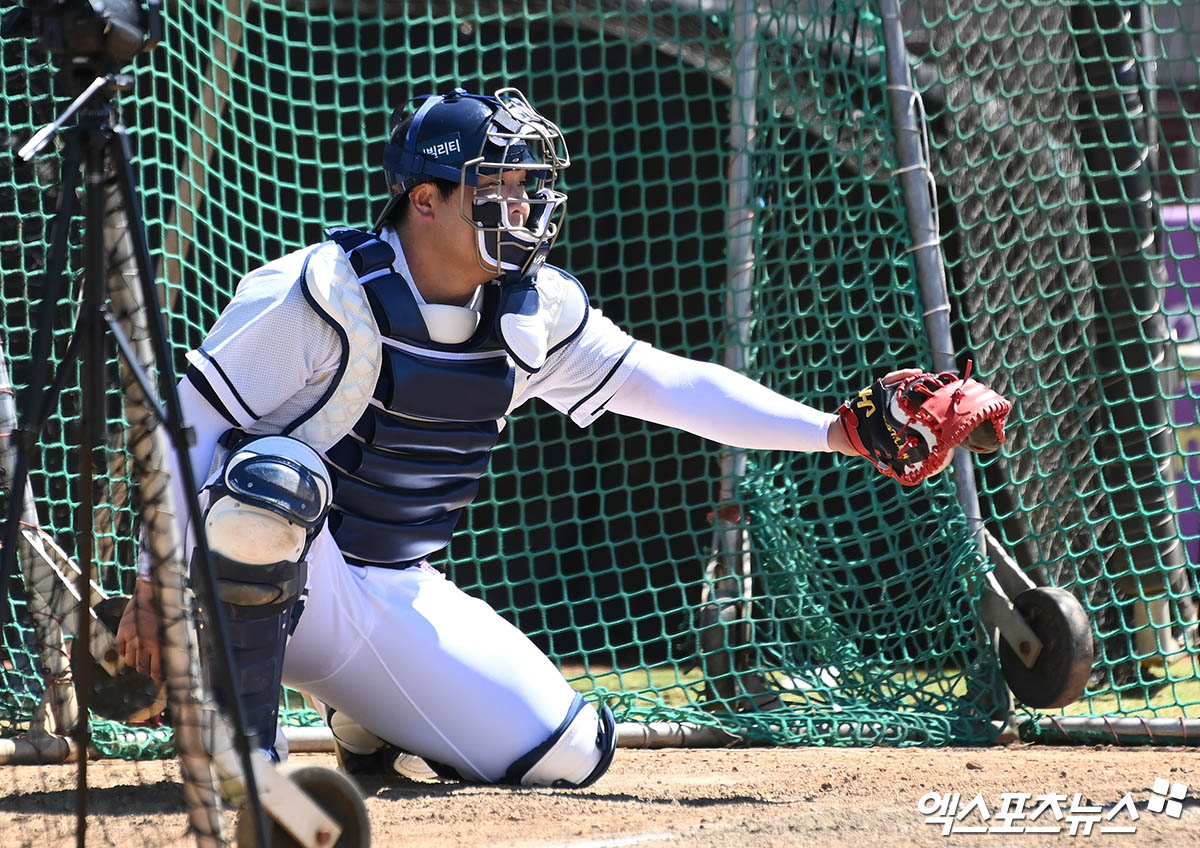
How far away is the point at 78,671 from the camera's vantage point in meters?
2.26

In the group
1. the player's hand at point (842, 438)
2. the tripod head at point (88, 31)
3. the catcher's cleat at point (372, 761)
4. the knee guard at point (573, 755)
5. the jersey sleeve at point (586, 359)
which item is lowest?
the catcher's cleat at point (372, 761)

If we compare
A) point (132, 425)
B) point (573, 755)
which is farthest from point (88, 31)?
point (573, 755)

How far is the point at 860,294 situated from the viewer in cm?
617

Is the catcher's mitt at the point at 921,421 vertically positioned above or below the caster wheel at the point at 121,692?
above

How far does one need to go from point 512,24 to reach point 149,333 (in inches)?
170

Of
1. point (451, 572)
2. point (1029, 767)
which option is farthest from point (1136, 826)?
point (451, 572)

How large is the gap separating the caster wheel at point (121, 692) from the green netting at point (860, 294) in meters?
0.82

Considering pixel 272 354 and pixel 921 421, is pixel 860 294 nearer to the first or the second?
pixel 921 421

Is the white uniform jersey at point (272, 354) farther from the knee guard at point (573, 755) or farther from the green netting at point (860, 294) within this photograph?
the green netting at point (860, 294)

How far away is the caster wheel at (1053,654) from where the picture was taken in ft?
14.0

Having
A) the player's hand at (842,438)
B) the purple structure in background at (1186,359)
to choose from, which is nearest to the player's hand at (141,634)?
the player's hand at (842,438)

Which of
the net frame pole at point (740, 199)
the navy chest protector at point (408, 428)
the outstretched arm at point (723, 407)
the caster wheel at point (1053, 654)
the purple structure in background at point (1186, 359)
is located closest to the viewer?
the navy chest protector at point (408, 428)

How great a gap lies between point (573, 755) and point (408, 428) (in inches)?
35.2

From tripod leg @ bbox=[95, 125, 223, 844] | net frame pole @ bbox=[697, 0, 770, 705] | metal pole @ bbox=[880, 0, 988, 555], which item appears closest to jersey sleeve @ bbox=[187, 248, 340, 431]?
tripod leg @ bbox=[95, 125, 223, 844]
